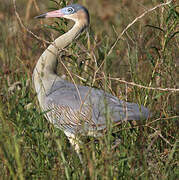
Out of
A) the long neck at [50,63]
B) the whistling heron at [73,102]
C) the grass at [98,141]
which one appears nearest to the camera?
the grass at [98,141]

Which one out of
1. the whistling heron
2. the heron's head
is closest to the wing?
the whistling heron

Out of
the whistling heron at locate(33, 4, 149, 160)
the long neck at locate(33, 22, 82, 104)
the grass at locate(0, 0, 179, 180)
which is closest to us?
the grass at locate(0, 0, 179, 180)

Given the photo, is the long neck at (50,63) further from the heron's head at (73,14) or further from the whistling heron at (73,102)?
the heron's head at (73,14)

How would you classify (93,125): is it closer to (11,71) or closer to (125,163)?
(125,163)

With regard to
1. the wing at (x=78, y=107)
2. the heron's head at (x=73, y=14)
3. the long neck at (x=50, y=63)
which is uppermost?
the heron's head at (x=73, y=14)

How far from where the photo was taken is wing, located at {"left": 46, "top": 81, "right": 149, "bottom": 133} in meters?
3.46

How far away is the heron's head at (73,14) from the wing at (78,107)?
26.4 inches

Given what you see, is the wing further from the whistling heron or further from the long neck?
the long neck

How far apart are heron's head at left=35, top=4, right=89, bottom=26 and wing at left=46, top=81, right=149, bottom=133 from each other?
67 centimetres

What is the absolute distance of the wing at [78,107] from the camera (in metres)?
3.46

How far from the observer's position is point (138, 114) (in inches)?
131

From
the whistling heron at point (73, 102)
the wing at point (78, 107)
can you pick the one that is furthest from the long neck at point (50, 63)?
the wing at point (78, 107)

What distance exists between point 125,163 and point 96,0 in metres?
6.93

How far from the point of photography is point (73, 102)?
3.73 metres
